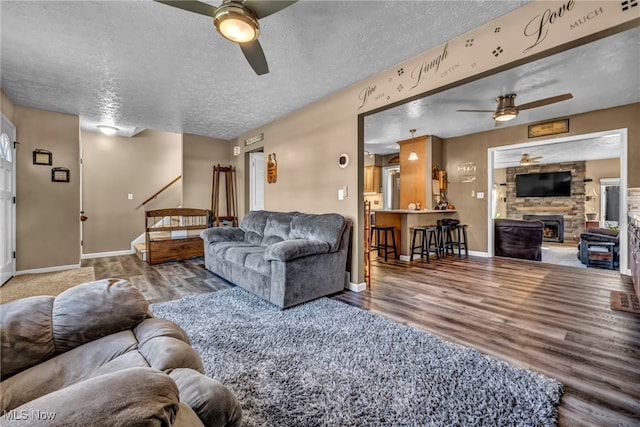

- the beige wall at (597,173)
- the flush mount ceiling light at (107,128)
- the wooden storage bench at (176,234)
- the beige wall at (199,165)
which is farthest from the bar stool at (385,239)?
the beige wall at (597,173)

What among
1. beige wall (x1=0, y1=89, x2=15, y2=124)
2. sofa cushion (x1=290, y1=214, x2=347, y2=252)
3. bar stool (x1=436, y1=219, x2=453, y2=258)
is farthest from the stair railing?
bar stool (x1=436, y1=219, x2=453, y2=258)

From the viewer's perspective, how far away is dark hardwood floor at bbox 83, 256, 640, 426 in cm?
168

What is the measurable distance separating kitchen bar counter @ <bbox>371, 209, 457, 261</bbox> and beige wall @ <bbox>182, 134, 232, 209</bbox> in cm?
377

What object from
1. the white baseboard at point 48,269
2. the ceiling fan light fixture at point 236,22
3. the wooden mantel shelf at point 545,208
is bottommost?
the white baseboard at point 48,269

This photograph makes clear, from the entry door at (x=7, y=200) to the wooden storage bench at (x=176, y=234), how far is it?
5.50 feet

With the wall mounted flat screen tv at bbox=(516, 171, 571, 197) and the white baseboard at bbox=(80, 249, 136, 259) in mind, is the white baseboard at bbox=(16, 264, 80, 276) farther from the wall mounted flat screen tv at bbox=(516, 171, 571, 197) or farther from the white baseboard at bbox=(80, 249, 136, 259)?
the wall mounted flat screen tv at bbox=(516, 171, 571, 197)

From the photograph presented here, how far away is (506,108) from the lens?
3.86m

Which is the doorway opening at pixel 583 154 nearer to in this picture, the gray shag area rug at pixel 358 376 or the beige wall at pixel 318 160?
the beige wall at pixel 318 160

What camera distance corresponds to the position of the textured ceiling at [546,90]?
292cm

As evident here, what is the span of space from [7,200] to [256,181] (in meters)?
3.80

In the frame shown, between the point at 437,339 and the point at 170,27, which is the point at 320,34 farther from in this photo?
the point at 437,339

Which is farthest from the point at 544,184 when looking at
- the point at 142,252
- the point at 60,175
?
the point at 60,175

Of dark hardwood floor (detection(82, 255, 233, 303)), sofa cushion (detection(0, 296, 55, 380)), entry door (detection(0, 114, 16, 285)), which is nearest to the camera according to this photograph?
sofa cushion (detection(0, 296, 55, 380))

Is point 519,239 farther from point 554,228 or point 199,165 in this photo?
point 199,165
